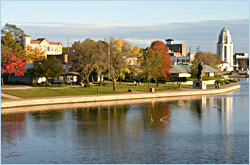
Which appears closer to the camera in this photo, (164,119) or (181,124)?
(181,124)

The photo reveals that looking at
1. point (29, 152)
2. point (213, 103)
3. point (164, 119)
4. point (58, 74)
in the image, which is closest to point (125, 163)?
point (29, 152)

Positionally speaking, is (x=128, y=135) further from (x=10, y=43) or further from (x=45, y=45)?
(x=45, y=45)

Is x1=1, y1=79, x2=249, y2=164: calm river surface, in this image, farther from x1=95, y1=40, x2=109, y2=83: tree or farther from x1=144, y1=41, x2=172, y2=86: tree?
x1=144, y1=41, x2=172, y2=86: tree

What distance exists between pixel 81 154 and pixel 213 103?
135 feet

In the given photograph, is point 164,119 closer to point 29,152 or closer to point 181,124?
point 181,124

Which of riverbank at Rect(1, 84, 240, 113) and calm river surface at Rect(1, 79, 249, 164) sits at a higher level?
riverbank at Rect(1, 84, 240, 113)

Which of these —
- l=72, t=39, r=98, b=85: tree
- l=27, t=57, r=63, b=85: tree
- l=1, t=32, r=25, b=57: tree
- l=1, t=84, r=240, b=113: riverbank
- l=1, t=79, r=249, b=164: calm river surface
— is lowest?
l=1, t=79, r=249, b=164: calm river surface

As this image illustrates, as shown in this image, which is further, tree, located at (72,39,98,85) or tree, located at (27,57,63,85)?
tree, located at (72,39,98,85)

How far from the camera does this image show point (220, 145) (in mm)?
38312

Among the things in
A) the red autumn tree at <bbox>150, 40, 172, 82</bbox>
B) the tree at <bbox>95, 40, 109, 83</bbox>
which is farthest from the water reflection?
the red autumn tree at <bbox>150, 40, 172, 82</bbox>

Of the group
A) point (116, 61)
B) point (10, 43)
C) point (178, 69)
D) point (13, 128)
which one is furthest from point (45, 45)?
point (13, 128)

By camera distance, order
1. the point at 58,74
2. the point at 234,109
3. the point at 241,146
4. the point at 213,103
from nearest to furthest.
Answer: the point at 241,146 → the point at 234,109 → the point at 213,103 → the point at 58,74

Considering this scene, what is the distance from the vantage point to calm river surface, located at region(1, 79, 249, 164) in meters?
34.2

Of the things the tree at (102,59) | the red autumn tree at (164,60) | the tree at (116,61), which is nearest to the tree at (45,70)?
the tree at (102,59)
